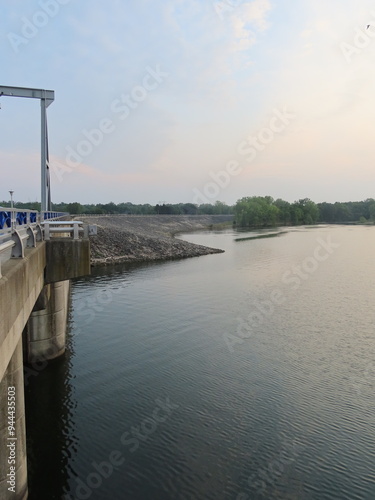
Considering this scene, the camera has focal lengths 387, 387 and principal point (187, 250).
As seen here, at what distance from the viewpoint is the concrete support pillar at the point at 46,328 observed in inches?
608

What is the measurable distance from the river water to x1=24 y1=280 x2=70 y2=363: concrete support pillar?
28.4 inches

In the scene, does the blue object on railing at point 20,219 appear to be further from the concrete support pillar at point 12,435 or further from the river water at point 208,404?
the river water at point 208,404

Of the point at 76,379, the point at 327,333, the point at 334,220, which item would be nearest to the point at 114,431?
the point at 76,379

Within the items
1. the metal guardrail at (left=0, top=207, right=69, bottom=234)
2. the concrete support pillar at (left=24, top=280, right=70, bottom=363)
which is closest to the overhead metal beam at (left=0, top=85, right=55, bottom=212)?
the concrete support pillar at (left=24, top=280, right=70, bottom=363)

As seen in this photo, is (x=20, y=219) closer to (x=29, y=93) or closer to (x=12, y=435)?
(x=12, y=435)

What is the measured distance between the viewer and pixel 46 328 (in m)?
16.0

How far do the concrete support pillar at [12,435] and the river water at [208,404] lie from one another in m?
1.44

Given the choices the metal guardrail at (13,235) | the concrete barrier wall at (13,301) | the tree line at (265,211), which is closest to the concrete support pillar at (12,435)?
the concrete barrier wall at (13,301)

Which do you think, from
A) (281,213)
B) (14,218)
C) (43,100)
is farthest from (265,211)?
(14,218)

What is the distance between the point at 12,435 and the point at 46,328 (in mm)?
8568

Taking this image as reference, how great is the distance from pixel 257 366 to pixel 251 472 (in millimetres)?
6534

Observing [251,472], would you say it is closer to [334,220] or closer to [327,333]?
[327,333]

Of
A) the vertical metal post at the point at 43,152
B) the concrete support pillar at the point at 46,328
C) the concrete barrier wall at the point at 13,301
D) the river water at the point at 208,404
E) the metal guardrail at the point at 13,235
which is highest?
the vertical metal post at the point at 43,152

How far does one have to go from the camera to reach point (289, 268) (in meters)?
42.4
